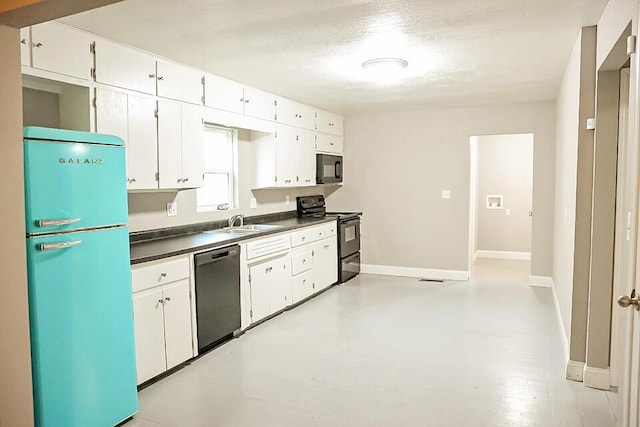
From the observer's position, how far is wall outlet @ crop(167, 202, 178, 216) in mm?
4033

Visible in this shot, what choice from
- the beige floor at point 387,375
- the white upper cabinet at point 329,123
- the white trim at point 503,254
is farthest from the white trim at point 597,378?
the white trim at point 503,254

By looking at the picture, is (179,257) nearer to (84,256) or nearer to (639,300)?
(84,256)

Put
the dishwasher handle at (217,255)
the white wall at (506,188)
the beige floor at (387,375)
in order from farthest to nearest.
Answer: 1. the white wall at (506,188)
2. the dishwasher handle at (217,255)
3. the beige floor at (387,375)

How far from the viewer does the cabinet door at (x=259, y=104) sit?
457 cm

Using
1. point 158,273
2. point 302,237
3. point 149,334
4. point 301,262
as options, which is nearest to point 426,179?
point 302,237

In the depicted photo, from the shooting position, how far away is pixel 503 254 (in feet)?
26.2

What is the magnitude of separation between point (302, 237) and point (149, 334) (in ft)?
7.65

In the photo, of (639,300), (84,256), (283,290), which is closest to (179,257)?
(84,256)

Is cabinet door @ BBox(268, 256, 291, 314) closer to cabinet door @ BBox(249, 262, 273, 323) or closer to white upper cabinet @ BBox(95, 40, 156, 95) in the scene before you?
cabinet door @ BBox(249, 262, 273, 323)

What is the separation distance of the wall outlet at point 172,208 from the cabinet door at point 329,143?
246 cm

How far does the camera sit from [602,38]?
2.72m

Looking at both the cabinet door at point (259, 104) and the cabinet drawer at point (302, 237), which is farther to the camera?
the cabinet drawer at point (302, 237)

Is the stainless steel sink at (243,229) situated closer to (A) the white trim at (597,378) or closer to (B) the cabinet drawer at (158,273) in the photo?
(B) the cabinet drawer at (158,273)

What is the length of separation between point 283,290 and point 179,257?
1.63 meters
